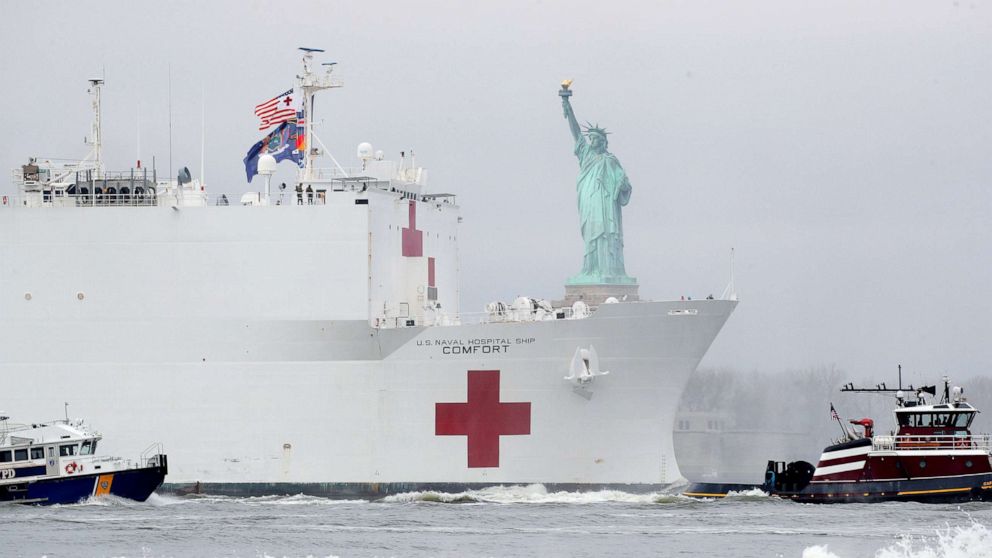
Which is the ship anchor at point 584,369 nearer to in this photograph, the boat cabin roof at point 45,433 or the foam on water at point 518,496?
the foam on water at point 518,496

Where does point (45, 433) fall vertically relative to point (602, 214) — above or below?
below

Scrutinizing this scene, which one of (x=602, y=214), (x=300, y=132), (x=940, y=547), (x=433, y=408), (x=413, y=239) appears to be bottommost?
(x=940, y=547)

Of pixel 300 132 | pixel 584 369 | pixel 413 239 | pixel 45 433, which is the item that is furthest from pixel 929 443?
pixel 45 433

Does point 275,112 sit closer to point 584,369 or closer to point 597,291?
point 584,369

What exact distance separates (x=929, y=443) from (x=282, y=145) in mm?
11584

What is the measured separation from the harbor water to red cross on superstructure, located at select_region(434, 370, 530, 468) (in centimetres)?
79

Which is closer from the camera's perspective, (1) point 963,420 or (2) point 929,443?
(2) point 929,443

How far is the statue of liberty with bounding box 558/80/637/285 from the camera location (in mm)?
60875

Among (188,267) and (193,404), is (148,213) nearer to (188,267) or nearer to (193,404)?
(188,267)

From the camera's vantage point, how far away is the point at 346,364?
2805cm

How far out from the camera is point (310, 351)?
28.1m

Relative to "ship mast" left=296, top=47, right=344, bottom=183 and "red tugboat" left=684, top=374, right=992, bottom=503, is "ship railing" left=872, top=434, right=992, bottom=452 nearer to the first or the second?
"red tugboat" left=684, top=374, right=992, bottom=503

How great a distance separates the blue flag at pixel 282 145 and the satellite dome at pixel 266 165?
2.04 feet

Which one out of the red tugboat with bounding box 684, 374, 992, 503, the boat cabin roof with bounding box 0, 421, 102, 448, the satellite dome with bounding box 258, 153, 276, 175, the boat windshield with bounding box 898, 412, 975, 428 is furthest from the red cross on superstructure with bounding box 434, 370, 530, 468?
the boat windshield with bounding box 898, 412, 975, 428
